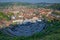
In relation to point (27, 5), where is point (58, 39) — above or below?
below

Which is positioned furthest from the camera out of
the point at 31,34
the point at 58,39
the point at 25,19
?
the point at 25,19

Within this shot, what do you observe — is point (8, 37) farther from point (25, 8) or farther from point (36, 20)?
point (25, 8)

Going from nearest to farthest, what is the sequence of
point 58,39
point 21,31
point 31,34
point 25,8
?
point 58,39, point 31,34, point 21,31, point 25,8

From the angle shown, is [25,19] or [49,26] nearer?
[49,26]

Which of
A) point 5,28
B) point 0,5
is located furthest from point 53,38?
point 0,5

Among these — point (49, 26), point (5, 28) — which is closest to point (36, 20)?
point (49, 26)

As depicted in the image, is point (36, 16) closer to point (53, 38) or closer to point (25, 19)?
point (25, 19)

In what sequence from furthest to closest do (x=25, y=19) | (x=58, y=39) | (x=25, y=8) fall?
(x=25, y=8)
(x=25, y=19)
(x=58, y=39)

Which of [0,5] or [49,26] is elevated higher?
[0,5]

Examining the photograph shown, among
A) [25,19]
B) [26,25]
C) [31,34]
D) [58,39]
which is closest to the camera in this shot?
[58,39]
